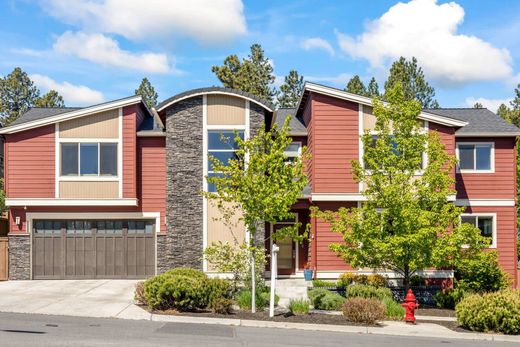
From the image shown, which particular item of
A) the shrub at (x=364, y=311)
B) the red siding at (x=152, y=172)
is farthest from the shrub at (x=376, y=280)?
the red siding at (x=152, y=172)

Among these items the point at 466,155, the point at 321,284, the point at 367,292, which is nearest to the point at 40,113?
Result: the point at 321,284

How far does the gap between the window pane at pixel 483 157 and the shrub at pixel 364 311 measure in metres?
11.9

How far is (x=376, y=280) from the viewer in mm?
24531

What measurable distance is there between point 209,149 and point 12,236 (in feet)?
30.4

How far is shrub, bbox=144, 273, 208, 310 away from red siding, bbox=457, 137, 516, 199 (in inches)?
541

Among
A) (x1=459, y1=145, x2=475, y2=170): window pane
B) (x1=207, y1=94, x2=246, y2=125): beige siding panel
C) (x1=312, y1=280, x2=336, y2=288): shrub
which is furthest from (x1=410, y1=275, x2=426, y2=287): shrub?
(x1=207, y1=94, x2=246, y2=125): beige siding panel

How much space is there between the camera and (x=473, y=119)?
2952cm

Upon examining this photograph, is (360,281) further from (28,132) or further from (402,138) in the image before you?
(28,132)

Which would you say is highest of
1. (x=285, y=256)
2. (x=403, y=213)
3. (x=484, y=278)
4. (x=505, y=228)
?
(x=403, y=213)

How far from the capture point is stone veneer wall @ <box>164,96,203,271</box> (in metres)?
25.4

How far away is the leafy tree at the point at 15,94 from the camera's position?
6097 centimetres

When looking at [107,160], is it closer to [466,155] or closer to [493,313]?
[466,155]

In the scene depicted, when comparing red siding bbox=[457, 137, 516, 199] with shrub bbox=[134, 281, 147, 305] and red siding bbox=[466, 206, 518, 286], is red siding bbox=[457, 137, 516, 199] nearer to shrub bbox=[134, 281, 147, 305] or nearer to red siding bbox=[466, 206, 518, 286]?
red siding bbox=[466, 206, 518, 286]

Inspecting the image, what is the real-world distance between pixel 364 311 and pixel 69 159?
1446cm
